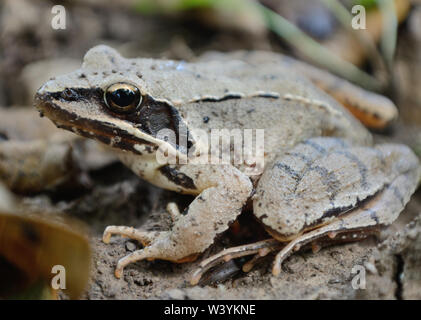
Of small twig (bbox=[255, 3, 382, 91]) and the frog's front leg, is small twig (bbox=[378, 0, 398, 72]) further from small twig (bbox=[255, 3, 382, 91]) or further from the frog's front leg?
the frog's front leg

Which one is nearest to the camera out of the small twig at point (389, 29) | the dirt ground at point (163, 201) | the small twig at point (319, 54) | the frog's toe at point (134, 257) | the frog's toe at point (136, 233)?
the dirt ground at point (163, 201)

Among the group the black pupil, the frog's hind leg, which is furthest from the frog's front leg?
the black pupil

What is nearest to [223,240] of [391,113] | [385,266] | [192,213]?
[192,213]

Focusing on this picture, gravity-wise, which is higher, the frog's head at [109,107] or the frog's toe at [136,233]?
the frog's head at [109,107]

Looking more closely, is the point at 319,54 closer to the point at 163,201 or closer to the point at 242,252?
the point at 163,201

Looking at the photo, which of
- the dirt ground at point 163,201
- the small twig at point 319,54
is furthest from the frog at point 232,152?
the small twig at point 319,54

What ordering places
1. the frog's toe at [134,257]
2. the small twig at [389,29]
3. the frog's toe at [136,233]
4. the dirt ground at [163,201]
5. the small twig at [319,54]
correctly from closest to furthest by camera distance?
the dirt ground at [163,201] → the frog's toe at [134,257] → the frog's toe at [136,233] → the small twig at [389,29] → the small twig at [319,54]

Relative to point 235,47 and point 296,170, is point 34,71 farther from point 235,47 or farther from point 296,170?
point 296,170

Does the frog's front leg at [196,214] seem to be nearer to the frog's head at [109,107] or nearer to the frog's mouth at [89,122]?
the frog's head at [109,107]
